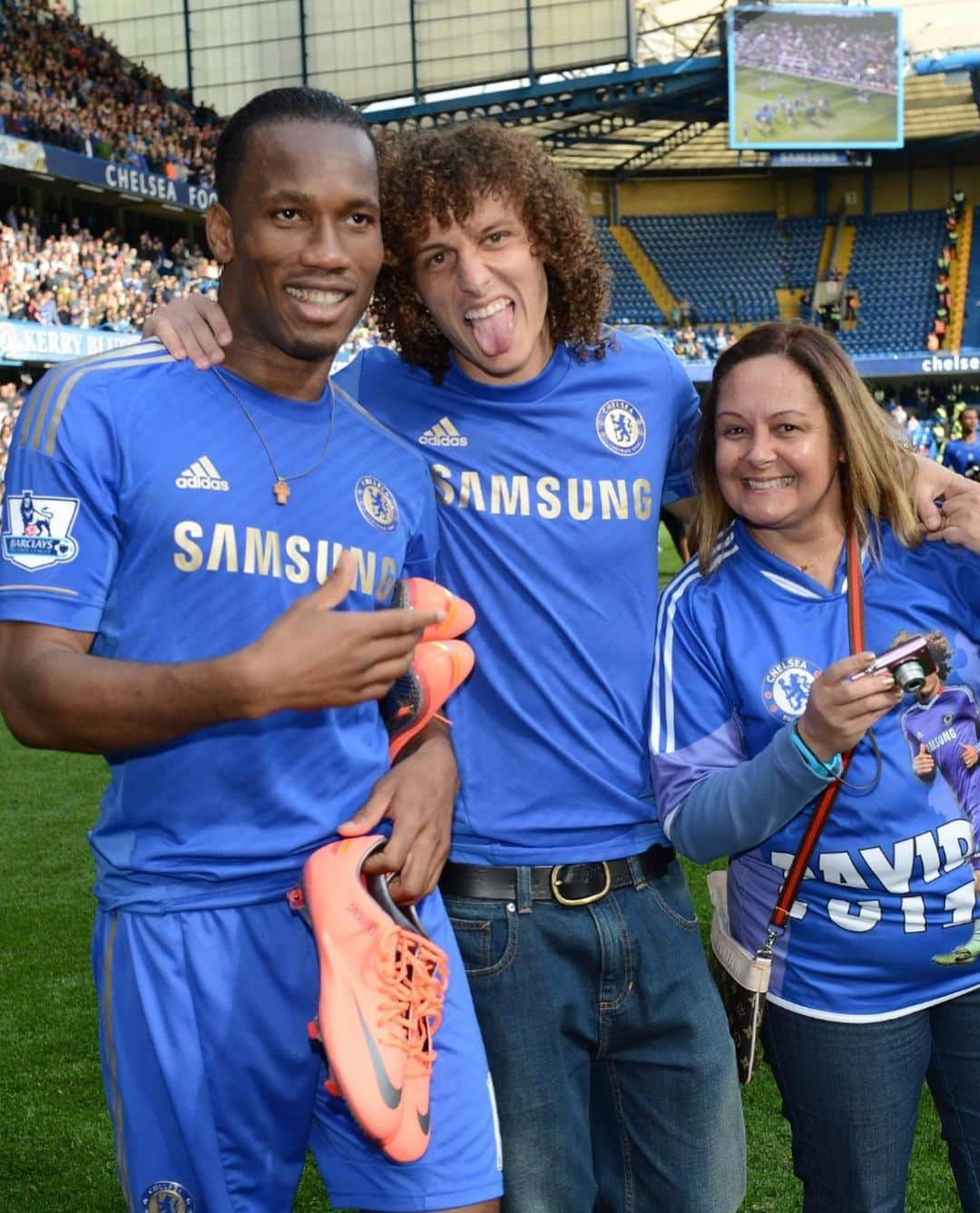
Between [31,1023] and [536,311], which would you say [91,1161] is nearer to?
[31,1023]

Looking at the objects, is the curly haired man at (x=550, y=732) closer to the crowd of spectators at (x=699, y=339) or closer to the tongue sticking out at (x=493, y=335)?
the tongue sticking out at (x=493, y=335)

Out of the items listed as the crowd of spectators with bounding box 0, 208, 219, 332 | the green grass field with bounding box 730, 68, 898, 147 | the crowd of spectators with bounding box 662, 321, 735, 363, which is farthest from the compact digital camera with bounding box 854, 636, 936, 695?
the green grass field with bounding box 730, 68, 898, 147

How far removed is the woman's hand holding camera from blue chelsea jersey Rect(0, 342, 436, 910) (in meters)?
0.67

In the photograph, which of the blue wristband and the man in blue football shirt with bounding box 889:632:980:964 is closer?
the blue wristband

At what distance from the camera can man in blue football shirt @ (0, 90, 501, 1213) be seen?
1.99 m

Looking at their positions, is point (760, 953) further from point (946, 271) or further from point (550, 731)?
point (946, 271)

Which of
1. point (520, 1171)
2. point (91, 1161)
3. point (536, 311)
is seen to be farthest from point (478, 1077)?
point (91, 1161)

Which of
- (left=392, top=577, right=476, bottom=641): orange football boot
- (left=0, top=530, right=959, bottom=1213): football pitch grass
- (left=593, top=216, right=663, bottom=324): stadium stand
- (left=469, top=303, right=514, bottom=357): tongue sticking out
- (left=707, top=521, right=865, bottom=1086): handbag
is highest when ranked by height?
(left=593, top=216, right=663, bottom=324): stadium stand

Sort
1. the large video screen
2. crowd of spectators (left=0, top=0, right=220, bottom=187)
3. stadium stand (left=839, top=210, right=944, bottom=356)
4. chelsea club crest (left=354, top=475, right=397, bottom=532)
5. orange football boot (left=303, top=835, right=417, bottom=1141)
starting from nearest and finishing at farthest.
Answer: orange football boot (left=303, top=835, right=417, bottom=1141) → chelsea club crest (left=354, top=475, right=397, bottom=532) → crowd of spectators (left=0, top=0, right=220, bottom=187) → the large video screen → stadium stand (left=839, top=210, right=944, bottom=356)

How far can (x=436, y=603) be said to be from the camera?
216 cm

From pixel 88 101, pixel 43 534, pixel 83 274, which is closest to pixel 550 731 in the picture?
pixel 43 534

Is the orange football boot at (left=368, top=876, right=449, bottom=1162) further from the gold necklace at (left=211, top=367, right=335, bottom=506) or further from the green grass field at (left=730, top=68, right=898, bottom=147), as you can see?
the green grass field at (left=730, top=68, right=898, bottom=147)

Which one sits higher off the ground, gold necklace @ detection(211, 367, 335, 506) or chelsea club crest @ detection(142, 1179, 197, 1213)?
gold necklace @ detection(211, 367, 335, 506)

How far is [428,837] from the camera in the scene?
2.15m
